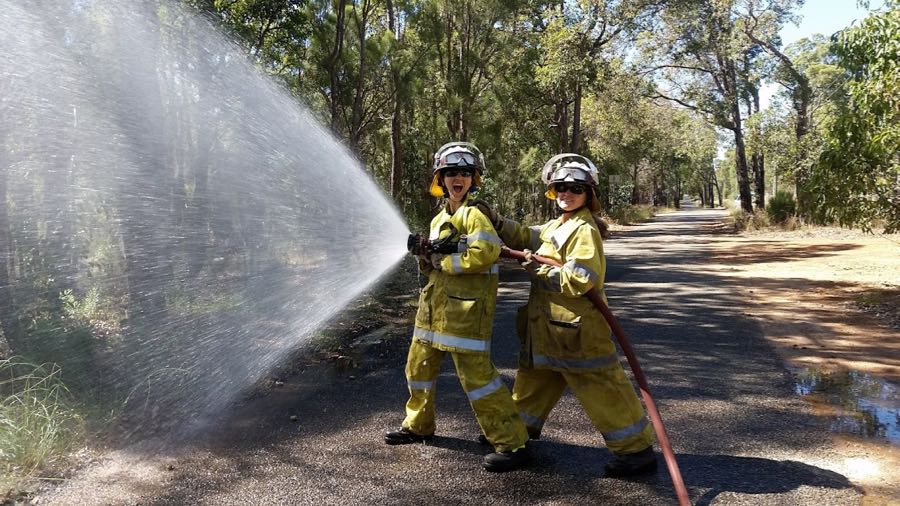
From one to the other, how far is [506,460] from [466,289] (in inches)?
38.3

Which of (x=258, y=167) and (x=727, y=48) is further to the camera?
(x=727, y=48)

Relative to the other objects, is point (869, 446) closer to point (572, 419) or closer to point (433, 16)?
point (572, 419)

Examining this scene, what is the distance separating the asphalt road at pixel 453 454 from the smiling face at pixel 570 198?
1.46 meters

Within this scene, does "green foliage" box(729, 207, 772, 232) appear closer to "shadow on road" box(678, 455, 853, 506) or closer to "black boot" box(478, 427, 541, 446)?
"shadow on road" box(678, 455, 853, 506)

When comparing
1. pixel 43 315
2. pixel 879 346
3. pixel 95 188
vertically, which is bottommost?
pixel 879 346

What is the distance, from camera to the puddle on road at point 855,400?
404 centimetres

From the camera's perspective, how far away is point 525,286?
10.8 metres

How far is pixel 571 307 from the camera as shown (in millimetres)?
3453

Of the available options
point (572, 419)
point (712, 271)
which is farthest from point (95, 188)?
point (712, 271)

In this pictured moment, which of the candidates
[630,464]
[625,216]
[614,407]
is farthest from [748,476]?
[625,216]

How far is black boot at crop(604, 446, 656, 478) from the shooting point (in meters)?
3.37

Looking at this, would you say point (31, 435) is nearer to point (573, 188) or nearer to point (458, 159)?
point (458, 159)

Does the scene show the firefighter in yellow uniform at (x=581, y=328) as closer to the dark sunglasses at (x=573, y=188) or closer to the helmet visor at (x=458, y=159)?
the dark sunglasses at (x=573, y=188)

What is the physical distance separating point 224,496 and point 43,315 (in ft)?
14.8
